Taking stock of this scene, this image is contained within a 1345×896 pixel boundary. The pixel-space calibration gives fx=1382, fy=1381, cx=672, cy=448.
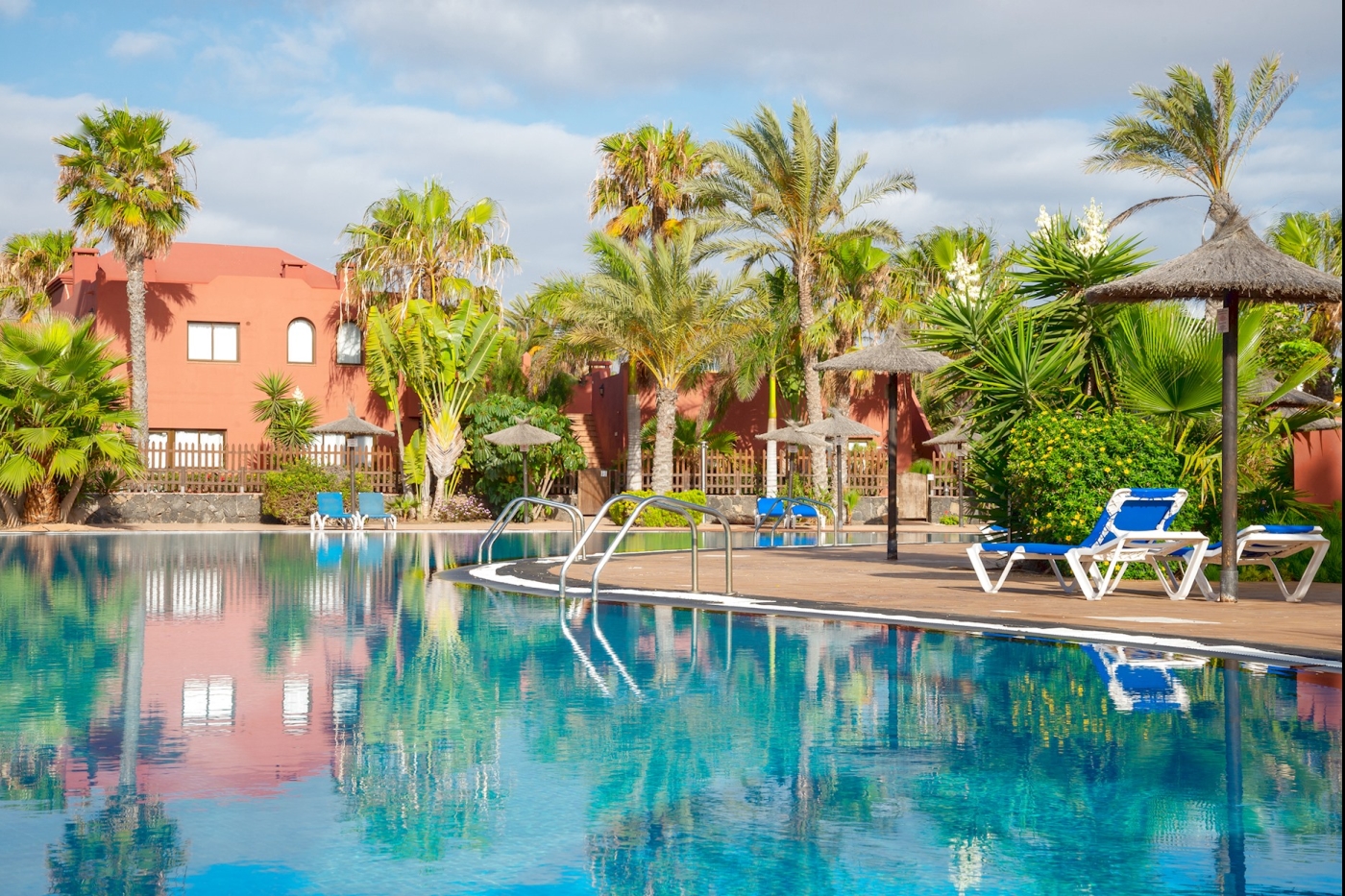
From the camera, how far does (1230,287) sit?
11570 millimetres

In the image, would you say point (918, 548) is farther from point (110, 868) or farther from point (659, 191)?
point (110, 868)

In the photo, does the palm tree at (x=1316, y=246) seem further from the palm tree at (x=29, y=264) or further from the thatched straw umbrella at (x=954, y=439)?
the palm tree at (x=29, y=264)

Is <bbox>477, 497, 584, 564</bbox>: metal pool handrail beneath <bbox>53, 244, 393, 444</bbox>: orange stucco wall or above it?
beneath

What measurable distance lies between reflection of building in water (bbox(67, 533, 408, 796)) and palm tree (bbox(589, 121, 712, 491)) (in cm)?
1836

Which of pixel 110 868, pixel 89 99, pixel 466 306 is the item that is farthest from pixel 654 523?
pixel 110 868

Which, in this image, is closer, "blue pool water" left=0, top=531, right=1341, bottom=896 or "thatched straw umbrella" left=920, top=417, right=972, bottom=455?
"blue pool water" left=0, top=531, right=1341, bottom=896

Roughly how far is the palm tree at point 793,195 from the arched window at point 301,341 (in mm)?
12284

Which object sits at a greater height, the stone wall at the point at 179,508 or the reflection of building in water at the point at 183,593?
the stone wall at the point at 179,508

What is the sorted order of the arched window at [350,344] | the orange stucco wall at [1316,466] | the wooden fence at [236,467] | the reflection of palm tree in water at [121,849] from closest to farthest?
the reflection of palm tree in water at [121,849] → the orange stucco wall at [1316,466] → the wooden fence at [236,467] → the arched window at [350,344]

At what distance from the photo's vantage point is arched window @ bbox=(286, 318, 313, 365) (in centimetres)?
3812

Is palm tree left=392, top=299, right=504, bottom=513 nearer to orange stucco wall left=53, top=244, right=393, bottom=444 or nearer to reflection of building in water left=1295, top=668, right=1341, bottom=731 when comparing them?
orange stucco wall left=53, top=244, right=393, bottom=444

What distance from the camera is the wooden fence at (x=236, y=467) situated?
111 ft

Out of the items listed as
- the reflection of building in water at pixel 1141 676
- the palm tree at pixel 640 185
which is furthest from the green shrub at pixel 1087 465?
the palm tree at pixel 640 185

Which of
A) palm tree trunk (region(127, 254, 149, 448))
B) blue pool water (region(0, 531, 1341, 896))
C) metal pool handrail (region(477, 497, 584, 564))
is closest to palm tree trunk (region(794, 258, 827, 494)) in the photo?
metal pool handrail (region(477, 497, 584, 564))
